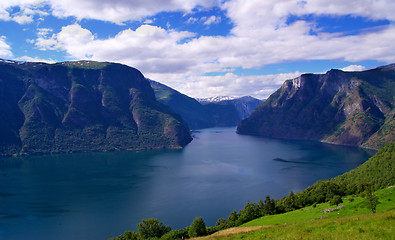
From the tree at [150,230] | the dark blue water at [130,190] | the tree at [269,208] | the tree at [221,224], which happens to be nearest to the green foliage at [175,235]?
the tree at [221,224]

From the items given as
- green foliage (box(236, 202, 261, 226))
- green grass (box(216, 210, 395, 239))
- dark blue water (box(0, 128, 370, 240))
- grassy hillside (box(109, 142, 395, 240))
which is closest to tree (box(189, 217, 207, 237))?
grassy hillside (box(109, 142, 395, 240))

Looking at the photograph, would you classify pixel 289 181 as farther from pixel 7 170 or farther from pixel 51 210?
pixel 7 170

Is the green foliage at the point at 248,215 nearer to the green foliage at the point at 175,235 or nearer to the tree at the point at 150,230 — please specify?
the green foliage at the point at 175,235

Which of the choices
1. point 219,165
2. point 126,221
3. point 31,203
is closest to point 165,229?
point 126,221

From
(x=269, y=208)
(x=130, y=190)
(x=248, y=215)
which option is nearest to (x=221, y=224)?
(x=248, y=215)

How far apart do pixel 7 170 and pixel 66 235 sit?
126 m

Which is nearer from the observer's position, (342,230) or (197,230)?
(342,230)

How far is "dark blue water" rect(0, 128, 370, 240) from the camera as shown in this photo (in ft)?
301

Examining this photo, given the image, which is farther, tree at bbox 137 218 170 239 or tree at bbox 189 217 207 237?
tree at bbox 137 218 170 239

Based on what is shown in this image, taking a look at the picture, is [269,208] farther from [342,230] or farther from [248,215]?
[342,230]

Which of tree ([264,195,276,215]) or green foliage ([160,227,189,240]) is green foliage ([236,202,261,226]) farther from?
green foliage ([160,227,189,240])

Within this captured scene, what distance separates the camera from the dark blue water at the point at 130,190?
91.8 m

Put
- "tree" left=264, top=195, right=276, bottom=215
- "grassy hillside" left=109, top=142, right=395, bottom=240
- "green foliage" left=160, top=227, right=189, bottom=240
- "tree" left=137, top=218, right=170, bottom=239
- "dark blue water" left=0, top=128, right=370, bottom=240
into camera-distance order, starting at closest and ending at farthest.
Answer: "grassy hillside" left=109, top=142, right=395, bottom=240, "green foliage" left=160, top=227, right=189, bottom=240, "tree" left=137, top=218, right=170, bottom=239, "tree" left=264, top=195, right=276, bottom=215, "dark blue water" left=0, top=128, right=370, bottom=240

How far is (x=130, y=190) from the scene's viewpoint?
130 metres
